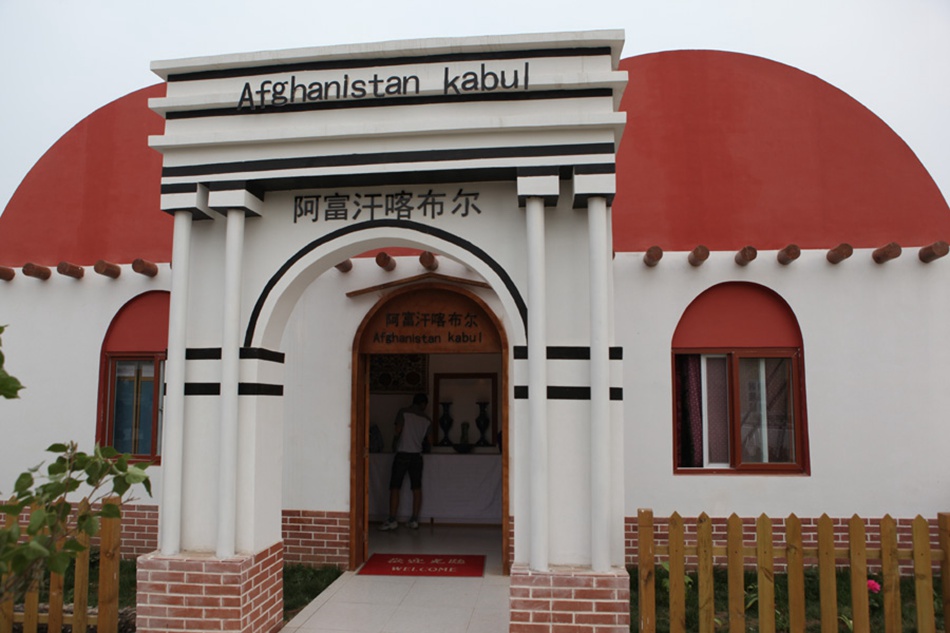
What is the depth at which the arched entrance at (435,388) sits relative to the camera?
7453mm

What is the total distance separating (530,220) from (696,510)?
3709 mm

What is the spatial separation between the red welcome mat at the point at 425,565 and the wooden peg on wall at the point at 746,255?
401cm

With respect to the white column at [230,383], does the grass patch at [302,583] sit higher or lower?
lower

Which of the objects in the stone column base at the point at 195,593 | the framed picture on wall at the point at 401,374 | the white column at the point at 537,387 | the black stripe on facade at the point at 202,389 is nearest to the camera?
the white column at the point at 537,387

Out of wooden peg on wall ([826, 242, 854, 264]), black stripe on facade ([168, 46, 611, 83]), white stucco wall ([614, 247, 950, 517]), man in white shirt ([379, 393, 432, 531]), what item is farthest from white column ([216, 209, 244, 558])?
wooden peg on wall ([826, 242, 854, 264])

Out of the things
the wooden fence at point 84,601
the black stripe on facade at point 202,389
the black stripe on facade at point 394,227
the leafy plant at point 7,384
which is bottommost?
the wooden fence at point 84,601

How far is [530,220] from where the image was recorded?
5102mm

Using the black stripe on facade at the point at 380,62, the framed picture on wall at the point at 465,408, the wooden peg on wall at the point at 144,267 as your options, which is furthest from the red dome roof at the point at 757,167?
the wooden peg on wall at the point at 144,267

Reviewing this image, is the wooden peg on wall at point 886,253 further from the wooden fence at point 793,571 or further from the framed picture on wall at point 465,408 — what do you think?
the framed picture on wall at point 465,408

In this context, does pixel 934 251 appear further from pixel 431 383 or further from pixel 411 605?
pixel 431 383

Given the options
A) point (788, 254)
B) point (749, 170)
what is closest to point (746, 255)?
point (788, 254)

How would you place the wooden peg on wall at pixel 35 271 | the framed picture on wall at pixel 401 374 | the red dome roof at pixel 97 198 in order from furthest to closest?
1. the framed picture on wall at pixel 401 374
2. the red dome roof at pixel 97 198
3. the wooden peg on wall at pixel 35 271

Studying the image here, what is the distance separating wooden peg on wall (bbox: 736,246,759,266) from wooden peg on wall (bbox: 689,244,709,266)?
12.6 inches

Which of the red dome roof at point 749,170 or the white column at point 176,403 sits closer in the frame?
the white column at point 176,403
